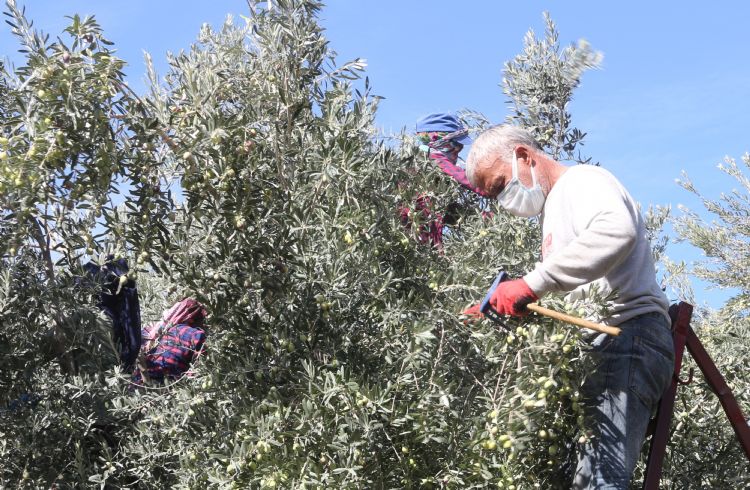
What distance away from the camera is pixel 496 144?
3520 mm

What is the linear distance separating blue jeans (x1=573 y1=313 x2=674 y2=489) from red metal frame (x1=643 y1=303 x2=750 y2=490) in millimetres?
158

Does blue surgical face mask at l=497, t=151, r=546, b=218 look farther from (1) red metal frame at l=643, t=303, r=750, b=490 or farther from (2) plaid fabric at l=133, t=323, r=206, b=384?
(2) plaid fabric at l=133, t=323, r=206, b=384

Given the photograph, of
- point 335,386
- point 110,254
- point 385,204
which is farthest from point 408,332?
point 110,254

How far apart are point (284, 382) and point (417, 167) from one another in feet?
4.17

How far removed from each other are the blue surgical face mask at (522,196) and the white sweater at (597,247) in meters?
0.07

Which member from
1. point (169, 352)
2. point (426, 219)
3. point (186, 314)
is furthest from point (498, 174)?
point (169, 352)

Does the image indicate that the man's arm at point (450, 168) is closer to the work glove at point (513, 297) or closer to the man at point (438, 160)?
the man at point (438, 160)

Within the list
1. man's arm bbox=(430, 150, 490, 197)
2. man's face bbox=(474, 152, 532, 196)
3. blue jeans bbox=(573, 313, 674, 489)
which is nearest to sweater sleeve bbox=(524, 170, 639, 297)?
blue jeans bbox=(573, 313, 674, 489)

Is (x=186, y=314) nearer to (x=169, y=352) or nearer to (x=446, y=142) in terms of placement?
(x=169, y=352)

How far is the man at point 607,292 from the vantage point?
10.0 feet

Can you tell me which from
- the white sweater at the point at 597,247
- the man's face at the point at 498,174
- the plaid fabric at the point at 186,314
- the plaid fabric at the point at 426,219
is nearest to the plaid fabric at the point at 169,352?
the plaid fabric at the point at 186,314

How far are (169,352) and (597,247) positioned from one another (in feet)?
7.52

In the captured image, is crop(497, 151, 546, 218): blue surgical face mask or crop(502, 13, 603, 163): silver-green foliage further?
crop(502, 13, 603, 163): silver-green foliage

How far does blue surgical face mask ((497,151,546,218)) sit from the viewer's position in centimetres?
346
